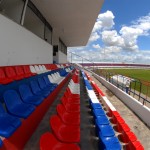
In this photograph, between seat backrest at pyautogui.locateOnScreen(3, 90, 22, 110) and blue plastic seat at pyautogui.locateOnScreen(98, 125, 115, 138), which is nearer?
blue plastic seat at pyautogui.locateOnScreen(98, 125, 115, 138)

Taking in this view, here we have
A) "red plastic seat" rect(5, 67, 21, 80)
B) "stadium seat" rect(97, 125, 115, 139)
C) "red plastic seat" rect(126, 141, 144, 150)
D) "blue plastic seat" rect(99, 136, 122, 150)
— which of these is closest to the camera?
"blue plastic seat" rect(99, 136, 122, 150)

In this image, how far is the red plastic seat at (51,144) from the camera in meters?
2.01

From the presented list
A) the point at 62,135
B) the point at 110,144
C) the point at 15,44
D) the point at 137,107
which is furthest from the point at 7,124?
the point at 137,107

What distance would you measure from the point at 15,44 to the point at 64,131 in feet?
12.7

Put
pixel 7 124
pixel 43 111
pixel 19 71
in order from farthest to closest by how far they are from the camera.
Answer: pixel 19 71 → pixel 43 111 → pixel 7 124

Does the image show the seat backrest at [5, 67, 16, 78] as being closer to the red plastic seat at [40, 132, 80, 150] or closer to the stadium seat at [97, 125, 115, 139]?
the stadium seat at [97, 125, 115, 139]

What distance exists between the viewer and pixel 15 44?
5938 millimetres

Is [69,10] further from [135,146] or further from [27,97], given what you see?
[135,146]

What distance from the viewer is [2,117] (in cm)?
268

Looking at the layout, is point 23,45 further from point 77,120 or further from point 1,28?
point 77,120

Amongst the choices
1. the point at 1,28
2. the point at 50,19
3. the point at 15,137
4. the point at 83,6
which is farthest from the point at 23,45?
the point at 50,19

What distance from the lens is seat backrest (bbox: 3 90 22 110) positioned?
10.1ft

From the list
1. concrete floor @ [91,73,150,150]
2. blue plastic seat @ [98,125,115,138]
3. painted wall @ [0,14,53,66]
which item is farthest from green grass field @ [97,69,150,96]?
painted wall @ [0,14,53,66]

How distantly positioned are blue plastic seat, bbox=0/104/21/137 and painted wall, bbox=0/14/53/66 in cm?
257
